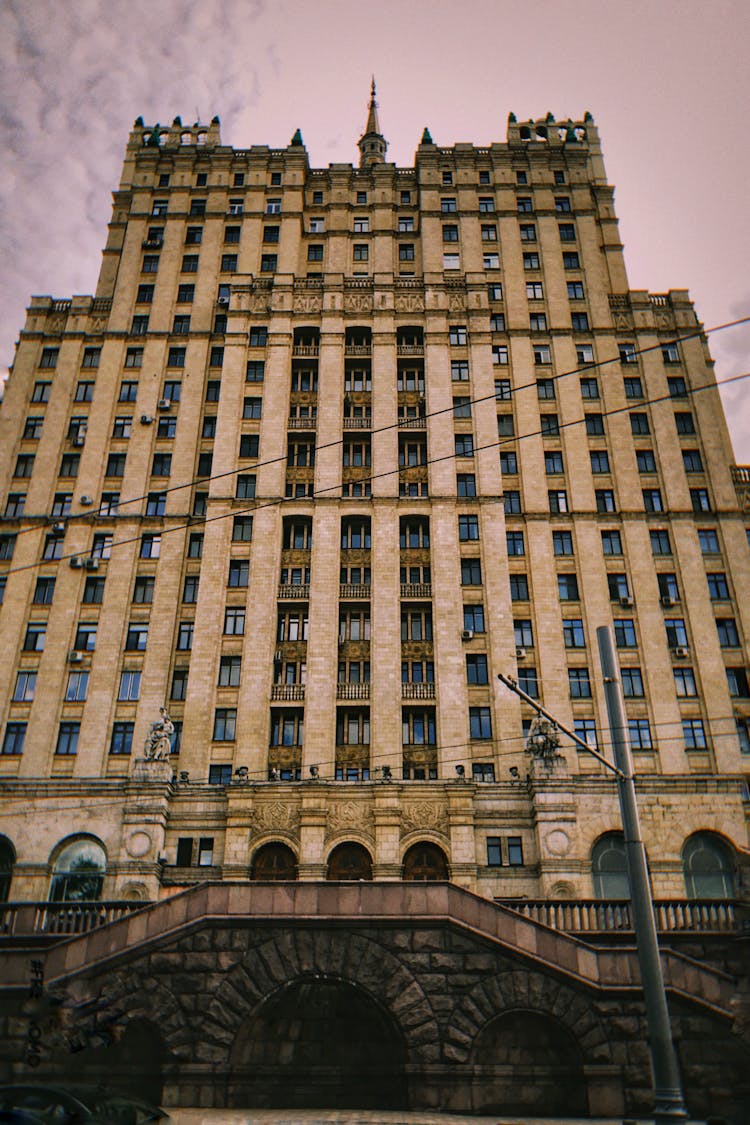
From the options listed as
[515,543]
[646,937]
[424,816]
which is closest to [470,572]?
[515,543]

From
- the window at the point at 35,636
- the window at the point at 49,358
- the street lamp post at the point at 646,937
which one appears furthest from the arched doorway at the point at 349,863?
the window at the point at 49,358

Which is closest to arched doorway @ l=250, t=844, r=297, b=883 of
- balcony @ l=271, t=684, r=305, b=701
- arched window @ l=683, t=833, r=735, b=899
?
balcony @ l=271, t=684, r=305, b=701

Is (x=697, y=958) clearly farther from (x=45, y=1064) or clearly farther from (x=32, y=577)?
(x=32, y=577)

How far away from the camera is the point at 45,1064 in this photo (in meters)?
18.1

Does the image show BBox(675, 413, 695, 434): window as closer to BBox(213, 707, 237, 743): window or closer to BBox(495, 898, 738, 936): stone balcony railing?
BBox(213, 707, 237, 743): window

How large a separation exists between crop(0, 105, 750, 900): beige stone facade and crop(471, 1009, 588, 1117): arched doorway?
12.3 meters

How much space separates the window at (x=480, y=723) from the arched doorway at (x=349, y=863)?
693 centimetres

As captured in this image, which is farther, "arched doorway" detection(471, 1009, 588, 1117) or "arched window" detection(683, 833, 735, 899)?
"arched window" detection(683, 833, 735, 899)

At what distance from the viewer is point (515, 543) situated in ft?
134

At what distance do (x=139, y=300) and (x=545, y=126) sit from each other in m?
32.2

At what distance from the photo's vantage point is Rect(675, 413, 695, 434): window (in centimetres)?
4409

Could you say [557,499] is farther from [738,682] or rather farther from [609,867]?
[609,867]

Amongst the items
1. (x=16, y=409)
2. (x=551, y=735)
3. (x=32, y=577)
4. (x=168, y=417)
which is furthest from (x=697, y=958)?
(x=16, y=409)

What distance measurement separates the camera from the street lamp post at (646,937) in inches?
494
